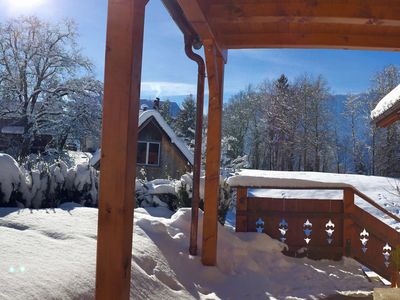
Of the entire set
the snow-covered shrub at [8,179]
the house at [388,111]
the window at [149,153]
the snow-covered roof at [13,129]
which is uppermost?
the snow-covered roof at [13,129]

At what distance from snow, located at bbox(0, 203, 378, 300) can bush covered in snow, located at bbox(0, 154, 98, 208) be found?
0.61 meters

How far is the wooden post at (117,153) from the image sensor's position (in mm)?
1622

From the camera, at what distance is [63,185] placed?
20.1ft

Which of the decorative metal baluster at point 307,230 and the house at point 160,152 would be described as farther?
the house at point 160,152

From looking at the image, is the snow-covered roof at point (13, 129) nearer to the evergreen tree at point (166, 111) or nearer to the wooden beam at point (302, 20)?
the evergreen tree at point (166, 111)

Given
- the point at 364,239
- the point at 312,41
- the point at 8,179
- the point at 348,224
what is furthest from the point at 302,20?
the point at 8,179

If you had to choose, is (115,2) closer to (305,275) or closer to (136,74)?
(136,74)

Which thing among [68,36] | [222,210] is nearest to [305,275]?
[222,210]

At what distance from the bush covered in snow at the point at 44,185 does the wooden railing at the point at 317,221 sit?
2445 mm

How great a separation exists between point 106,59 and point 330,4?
250 cm

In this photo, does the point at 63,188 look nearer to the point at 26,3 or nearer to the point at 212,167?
the point at 212,167

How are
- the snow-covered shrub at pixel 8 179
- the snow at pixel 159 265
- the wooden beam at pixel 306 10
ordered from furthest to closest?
the snow-covered shrub at pixel 8 179 → the wooden beam at pixel 306 10 → the snow at pixel 159 265

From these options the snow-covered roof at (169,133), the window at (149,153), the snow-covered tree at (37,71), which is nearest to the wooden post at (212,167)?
the snow-covered roof at (169,133)

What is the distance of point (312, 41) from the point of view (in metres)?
4.14
